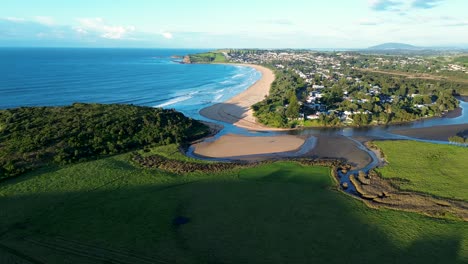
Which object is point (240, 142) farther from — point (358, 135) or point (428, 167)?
point (428, 167)

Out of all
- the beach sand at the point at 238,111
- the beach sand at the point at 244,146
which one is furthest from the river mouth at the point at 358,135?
the beach sand at the point at 238,111

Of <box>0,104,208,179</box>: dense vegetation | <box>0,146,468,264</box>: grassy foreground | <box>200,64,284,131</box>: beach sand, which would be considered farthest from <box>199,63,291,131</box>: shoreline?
<box>0,146,468,264</box>: grassy foreground

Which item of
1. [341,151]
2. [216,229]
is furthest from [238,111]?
[216,229]

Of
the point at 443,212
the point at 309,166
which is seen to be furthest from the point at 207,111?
the point at 443,212

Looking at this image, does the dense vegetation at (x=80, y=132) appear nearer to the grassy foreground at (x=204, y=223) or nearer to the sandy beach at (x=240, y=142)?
the grassy foreground at (x=204, y=223)

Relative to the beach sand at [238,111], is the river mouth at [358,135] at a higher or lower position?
lower

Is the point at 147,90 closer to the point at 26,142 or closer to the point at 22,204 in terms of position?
the point at 26,142

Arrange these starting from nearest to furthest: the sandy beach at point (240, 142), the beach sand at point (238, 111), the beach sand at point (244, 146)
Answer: the beach sand at point (244, 146) → the sandy beach at point (240, 142) → the beach sand at point (238, 111)
